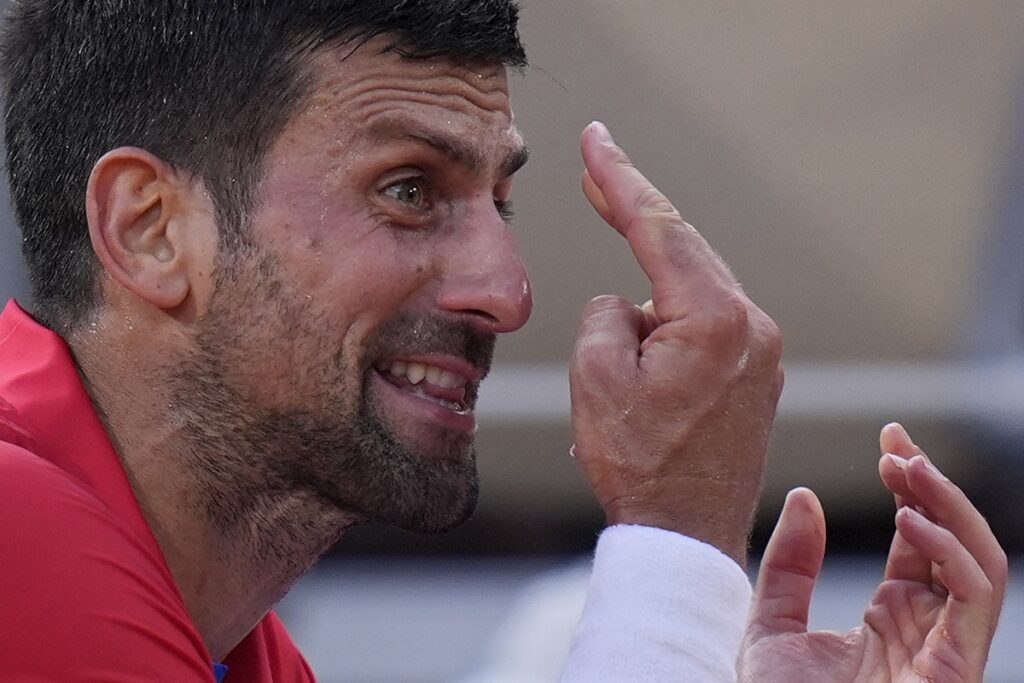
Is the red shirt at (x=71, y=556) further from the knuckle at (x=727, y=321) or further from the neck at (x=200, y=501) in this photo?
the knuckle at (x=727, y=321)

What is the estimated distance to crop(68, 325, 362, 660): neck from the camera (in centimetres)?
189

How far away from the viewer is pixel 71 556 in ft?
5.21

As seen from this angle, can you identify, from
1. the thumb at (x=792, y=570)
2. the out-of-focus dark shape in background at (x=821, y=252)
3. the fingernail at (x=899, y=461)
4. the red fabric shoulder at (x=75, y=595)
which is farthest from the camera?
the out-of-focus dark shape in background at (x=821, y=252)

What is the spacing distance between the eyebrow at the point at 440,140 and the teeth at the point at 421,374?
0.27m

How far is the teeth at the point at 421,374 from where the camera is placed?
196 centimetres

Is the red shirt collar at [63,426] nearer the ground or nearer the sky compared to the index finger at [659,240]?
nearer the ground

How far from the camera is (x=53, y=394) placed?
1.83 m

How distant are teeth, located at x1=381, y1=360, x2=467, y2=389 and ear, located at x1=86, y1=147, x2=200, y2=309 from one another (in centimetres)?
28

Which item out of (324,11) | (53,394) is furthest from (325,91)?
(53,394)

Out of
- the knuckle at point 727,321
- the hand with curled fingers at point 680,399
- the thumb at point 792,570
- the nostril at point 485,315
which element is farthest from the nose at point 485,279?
the thumb at point 792,570

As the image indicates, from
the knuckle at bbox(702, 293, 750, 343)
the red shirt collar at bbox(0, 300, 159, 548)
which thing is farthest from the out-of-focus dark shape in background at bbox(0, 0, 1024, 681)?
the red shirt collar at bbox(0, 300, 159, 548)

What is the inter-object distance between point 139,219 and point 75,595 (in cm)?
55

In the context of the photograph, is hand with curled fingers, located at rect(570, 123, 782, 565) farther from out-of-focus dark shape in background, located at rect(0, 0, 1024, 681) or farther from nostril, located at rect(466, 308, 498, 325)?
out-of-focus dark shape in background, located at rect(0, 0, 1024, 681)

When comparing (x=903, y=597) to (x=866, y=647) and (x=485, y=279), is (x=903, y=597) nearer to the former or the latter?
(x=866, y=647)
